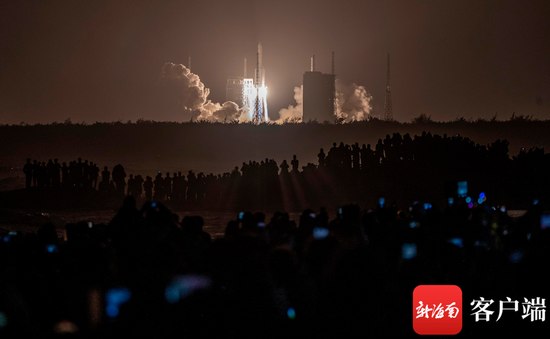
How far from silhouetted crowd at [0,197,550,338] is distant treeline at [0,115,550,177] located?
1626 inches

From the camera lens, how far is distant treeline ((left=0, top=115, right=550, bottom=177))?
54250 millimetres

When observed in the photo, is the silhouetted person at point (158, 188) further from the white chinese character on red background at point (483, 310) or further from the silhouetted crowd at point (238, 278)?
the white chinese character on red background at point (483, 310)

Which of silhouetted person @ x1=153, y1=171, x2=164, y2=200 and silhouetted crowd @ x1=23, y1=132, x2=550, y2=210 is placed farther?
silhouetted person @ x1=153, y1=171, x2=164, y2=200

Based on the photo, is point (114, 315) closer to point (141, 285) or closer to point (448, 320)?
point (141, 285)

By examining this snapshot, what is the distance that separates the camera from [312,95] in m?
152

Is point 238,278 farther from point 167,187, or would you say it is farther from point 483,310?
point 167,187

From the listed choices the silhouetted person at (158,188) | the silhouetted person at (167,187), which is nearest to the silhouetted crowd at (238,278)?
the silhouetted person at (158,188)

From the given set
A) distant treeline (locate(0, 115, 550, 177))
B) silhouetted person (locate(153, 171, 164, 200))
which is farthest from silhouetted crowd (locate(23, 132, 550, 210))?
distant treeline (locate(0, 115, 550, 177))

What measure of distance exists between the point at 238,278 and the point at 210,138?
52.0m

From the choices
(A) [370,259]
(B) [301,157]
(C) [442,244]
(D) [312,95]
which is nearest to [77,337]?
(A) [370,259]

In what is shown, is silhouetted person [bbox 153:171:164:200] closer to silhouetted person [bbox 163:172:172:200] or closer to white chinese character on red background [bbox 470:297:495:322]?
silhouetted person [bbox 163:172:172:200]

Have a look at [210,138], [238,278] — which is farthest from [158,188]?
[210,138]

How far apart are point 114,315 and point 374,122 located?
184 feet

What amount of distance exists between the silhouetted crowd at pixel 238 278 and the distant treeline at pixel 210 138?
41291mm
